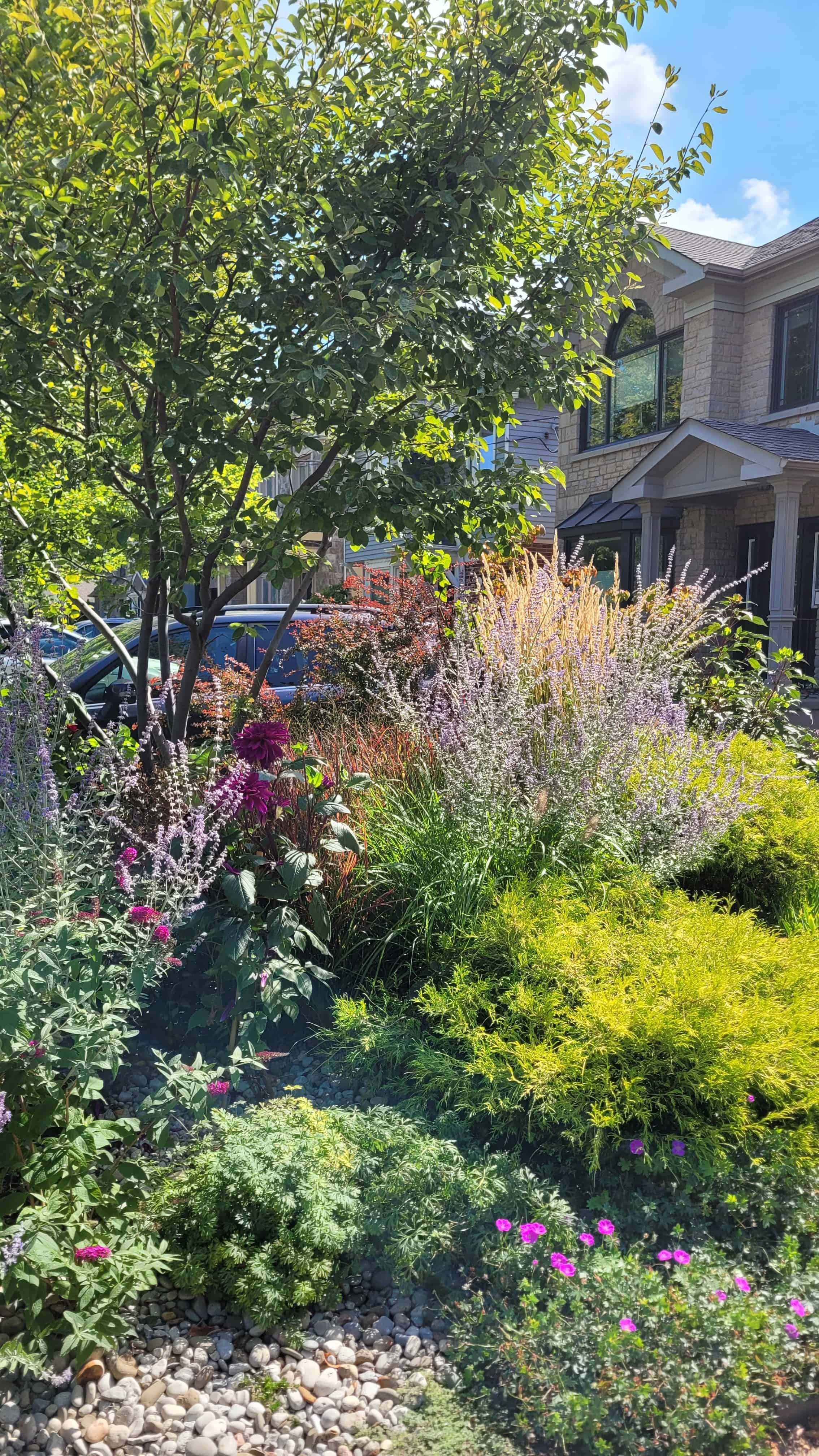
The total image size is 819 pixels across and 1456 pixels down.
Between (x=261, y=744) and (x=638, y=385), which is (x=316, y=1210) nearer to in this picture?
(x=261, y=744)

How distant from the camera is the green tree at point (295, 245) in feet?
10.8

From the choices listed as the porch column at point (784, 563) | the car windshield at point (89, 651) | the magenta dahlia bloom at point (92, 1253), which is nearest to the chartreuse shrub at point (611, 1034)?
the magenta dahlia bloom at point (92, 1253)

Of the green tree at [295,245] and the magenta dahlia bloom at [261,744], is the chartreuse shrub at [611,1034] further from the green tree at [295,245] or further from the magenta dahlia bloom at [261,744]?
the green tree at [295,245]

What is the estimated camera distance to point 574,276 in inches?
166

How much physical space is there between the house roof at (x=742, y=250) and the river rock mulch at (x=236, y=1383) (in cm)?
1427

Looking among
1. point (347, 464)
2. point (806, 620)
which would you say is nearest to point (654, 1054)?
point (347, 464)

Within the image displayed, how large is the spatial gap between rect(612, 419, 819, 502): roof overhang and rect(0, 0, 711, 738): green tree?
8.83 metres

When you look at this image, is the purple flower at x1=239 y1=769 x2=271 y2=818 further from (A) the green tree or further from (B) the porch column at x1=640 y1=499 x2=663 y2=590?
(B) the porch column at x1=640 y1=499 x2=663 y2=590

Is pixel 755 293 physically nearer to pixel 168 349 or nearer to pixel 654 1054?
pixel 168 349

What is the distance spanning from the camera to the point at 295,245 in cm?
380

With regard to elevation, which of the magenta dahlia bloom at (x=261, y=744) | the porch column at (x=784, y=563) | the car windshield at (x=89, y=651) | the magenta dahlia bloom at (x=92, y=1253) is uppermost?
the porch column at (x=784, y=563)

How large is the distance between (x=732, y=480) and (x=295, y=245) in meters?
11.2

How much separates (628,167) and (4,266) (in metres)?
2.80

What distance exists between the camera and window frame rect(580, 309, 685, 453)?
16.2 m
